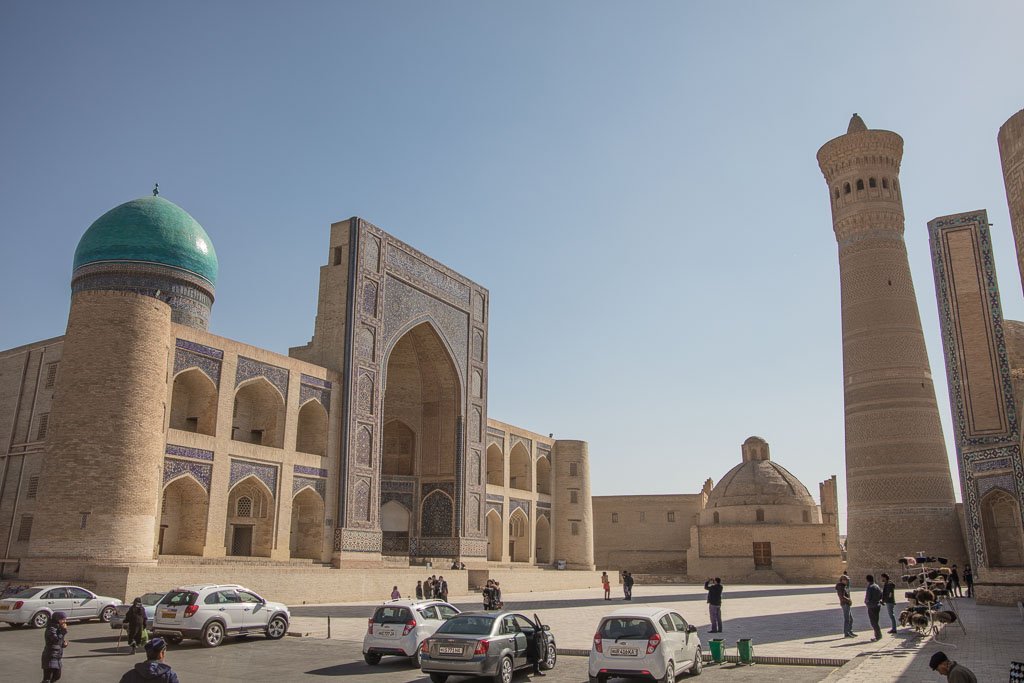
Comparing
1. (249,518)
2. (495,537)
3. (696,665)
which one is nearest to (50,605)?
(249,518)

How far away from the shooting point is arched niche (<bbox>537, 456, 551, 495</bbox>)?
121 feet

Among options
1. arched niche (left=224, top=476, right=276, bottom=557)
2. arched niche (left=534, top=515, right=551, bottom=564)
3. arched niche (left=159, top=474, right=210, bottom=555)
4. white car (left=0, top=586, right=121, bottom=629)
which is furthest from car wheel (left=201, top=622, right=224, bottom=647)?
arched niche (left=534, top=515, right=551, bottom=564)

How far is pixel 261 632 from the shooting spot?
1283cm

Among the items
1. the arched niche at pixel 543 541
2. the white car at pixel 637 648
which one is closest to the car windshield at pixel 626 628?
the white car at pixel 637 648

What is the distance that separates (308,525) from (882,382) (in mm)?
20885

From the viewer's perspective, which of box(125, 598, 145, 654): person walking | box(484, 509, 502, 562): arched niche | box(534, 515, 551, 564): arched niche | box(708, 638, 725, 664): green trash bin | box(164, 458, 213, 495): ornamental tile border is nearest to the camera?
box(708, 638, 725, 664): green trash bin

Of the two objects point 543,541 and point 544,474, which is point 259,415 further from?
point 543,541

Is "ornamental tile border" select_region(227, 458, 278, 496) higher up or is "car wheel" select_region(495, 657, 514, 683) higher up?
"ornamental tile border" select_region(227, 458, 278, 496)

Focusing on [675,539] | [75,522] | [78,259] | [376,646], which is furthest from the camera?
[675,539]

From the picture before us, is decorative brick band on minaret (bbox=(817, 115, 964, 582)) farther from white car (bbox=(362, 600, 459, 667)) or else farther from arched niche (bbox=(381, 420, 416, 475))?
white car (bbox=(362, 600, 459, 667))

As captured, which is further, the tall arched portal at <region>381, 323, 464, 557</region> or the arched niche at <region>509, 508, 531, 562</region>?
the arched niche at <region>509, 508, 531, 562</region>

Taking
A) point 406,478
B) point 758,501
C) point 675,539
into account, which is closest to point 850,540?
point 758,501

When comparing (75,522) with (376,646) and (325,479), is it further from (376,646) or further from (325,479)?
(376,646)

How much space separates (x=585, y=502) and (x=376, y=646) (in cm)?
2777
